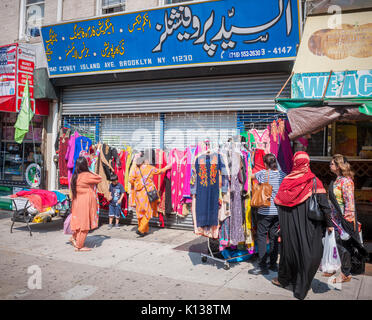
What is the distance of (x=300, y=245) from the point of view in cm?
472

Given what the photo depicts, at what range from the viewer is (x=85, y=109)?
10117 mm

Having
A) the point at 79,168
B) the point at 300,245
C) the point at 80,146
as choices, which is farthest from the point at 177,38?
the point at 300,245

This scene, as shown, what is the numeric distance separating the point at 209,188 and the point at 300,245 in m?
1.68

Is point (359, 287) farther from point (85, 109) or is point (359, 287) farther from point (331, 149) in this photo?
point (85, 109)

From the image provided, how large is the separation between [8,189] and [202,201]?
8.17 m

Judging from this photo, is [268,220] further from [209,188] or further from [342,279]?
[342,279]

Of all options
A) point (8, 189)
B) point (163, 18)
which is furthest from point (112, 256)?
point (8, 189)

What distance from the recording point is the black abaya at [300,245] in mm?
4582

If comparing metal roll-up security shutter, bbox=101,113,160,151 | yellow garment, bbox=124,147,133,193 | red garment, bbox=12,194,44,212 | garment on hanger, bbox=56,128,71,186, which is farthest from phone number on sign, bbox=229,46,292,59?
red garment, bbox=12,194,44,212

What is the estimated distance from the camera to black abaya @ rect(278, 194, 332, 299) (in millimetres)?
4582

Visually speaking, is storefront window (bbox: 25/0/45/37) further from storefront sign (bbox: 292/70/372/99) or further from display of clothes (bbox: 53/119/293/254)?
storefront sign (bbox: 292/70/372/99)

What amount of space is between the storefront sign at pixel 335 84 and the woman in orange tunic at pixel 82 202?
431 cm

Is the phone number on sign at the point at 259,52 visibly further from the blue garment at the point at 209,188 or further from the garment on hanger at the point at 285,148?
the blue garment at the point at 209,188

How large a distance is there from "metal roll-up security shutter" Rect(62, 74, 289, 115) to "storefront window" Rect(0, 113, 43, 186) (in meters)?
1.44
